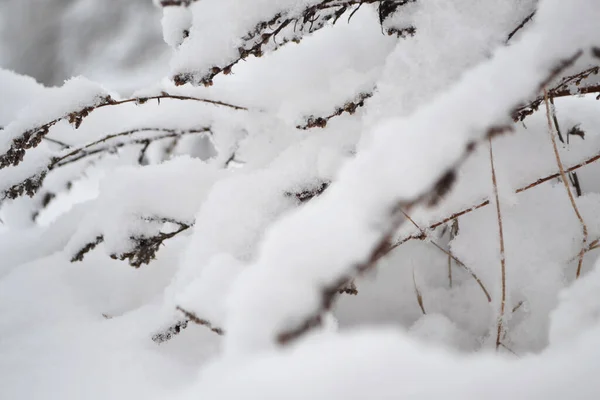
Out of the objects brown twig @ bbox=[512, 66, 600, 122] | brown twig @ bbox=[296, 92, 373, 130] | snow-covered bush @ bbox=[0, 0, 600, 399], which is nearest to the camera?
snow-covered bush @ bbox=[0, 0, 600, 399]

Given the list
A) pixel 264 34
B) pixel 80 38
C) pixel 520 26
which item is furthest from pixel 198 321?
pixel 80 38

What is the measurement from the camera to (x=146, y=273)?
1.07 m

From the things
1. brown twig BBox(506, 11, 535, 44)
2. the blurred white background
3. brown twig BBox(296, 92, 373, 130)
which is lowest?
brown twig BBox(296, 92, 373, 130)

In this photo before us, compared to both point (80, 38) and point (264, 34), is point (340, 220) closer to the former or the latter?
point (264, 34)

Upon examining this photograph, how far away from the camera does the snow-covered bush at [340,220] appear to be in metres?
0.44

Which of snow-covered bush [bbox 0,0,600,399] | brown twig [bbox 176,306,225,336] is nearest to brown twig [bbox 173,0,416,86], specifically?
snow-covered bush [bbox 0,0,600,399]

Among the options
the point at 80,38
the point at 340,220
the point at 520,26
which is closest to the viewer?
the point at 340,220

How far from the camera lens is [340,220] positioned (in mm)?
465

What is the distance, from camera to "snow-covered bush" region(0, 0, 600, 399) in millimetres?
436

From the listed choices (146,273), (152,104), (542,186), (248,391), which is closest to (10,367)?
(146,273)

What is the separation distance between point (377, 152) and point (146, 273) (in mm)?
797

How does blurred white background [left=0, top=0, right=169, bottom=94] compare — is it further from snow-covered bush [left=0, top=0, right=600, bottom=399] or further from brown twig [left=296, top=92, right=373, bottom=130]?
brown twig [left=296, top=92, right=373, bottom=130]

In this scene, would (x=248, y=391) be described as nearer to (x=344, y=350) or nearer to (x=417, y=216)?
(x=344, y=350)

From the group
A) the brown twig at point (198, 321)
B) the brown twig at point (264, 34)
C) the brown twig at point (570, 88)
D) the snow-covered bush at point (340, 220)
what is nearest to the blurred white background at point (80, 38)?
the snow-covered bush at point (340, 220)
